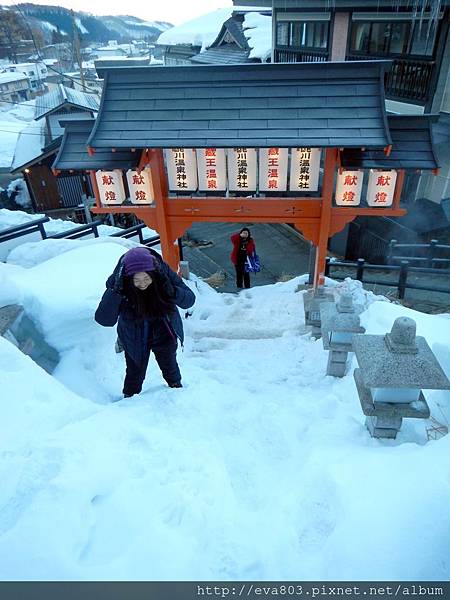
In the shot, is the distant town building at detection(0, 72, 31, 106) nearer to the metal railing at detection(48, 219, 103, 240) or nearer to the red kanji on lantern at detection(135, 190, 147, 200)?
the metal railing at detection(48, 219, 103, 240)

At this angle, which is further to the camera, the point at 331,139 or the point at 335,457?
the point at 331,139

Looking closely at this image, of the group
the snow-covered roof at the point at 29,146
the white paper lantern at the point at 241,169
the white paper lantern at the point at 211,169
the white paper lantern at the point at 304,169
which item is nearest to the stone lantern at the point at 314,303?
the white paper lantern at the point at 304,169

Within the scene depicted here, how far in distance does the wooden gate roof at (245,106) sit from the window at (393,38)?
22.2ft

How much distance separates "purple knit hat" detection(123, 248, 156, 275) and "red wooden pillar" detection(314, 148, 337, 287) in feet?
16.6

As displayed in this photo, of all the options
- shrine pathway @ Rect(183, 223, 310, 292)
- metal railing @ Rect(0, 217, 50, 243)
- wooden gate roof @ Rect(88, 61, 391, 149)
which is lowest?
shrine pathway @ Rect(183, 223, 310, 292)

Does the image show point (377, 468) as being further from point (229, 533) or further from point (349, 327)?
point (349, 327)

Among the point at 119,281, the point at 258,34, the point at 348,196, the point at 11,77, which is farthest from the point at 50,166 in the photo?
the point at 11,77

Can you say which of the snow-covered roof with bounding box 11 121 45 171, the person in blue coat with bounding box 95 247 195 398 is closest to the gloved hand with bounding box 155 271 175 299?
the person in blue coat with bounding box 95 247 195 398

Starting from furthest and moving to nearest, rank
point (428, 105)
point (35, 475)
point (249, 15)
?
point (249, 15) < point (428, 105) < point (35, 475)

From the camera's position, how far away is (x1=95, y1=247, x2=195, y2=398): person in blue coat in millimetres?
3844

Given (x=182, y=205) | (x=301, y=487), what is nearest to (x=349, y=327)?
(x=301, y=487)

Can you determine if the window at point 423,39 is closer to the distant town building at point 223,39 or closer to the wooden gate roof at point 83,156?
the distant town building at point 223,39

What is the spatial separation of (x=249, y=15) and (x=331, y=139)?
Answer: 1178 inches

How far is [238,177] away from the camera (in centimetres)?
787
